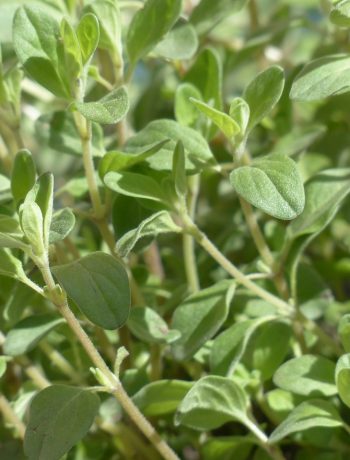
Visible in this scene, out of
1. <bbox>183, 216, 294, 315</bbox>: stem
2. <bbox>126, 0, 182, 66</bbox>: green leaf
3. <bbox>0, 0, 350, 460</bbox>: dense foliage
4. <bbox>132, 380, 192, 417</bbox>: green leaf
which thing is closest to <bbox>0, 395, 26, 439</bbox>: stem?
<bbox>0, 0, 350, 460</bbox>: dense foliage

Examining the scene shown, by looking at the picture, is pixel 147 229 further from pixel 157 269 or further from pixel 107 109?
pixel 157 269

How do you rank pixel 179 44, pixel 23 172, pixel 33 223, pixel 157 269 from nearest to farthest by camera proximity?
pixel 33 223
pixel 23 172
pixel 179 44
pixel 157 269

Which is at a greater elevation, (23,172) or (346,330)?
(23,172)

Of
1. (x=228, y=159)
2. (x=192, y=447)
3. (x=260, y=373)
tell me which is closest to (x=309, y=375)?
(x=260, y=373)

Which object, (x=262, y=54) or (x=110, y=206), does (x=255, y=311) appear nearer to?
(x=110, y=206)

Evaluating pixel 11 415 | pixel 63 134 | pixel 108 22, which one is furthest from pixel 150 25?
pixel 11 415

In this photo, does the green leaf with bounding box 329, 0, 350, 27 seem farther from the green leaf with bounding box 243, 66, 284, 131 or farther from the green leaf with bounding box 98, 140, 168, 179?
the green leaf with bounding box 98, 140, 168, 179
